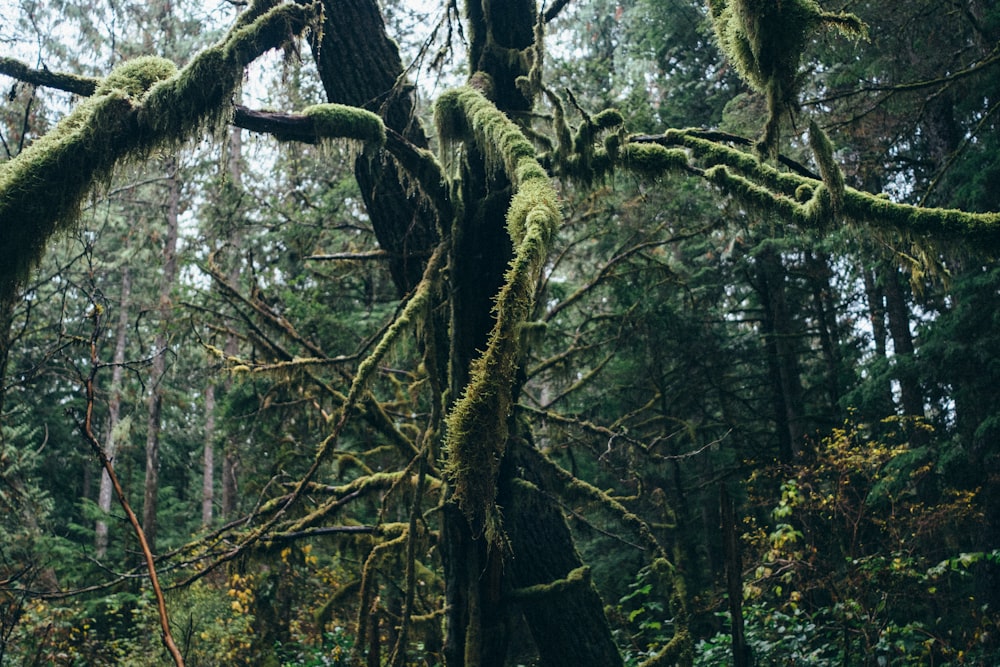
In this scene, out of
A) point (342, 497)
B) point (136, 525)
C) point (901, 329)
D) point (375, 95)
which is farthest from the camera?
point (901, 329)

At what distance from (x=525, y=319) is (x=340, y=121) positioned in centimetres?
182

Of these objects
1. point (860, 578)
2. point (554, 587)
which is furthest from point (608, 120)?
point (860, 578)

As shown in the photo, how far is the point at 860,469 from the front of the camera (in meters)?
7.58

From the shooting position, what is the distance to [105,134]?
340 cm

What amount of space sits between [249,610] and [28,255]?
8.63m

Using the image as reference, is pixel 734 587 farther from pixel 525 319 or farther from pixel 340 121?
pixel 340 121

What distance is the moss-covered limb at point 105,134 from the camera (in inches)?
126

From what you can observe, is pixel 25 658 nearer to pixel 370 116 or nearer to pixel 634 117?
pixel 370 116

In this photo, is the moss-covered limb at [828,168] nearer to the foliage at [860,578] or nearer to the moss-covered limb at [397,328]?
the moss-covered limb at [397,328]

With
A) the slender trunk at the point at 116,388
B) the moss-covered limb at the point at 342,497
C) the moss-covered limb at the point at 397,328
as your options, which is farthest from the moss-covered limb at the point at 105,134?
the slender trunk at the point at 116,388

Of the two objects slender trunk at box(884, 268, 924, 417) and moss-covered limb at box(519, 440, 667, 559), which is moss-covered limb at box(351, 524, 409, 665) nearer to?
moss-covered limb at box(519, 440, 667, 559)

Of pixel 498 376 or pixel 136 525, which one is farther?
pixel 136 525

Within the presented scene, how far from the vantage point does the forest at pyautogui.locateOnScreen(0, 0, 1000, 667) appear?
11.1 ft

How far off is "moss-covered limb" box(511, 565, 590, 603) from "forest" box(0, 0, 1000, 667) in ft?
0.07
